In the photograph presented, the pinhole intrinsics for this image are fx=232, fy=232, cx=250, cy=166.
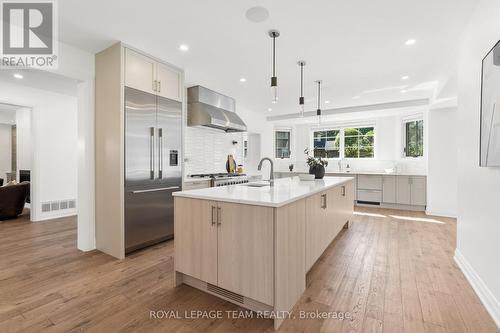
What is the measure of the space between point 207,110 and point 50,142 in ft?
11.1

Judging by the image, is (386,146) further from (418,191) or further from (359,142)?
(418,191)

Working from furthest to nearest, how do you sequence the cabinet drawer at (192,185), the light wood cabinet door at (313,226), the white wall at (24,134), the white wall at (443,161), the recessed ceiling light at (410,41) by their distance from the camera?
the white wall at (24,134), the white wall at (443,161), the cabinet drawer at (192,185), the recessed ceiling light at (410,41), the light wood cabinet door at (313,226)

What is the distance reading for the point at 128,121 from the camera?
2848 millimetres

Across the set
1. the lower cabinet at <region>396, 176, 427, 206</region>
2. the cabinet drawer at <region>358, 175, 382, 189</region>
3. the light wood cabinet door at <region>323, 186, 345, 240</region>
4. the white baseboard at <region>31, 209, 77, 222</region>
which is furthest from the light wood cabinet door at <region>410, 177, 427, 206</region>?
the white baseboard at <region>31, 209, 77, 222</region>

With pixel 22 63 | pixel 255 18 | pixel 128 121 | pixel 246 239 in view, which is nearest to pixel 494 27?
pixel 255 18

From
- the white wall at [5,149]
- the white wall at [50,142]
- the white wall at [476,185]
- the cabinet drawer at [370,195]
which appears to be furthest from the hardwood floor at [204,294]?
the white wall at [5,149]

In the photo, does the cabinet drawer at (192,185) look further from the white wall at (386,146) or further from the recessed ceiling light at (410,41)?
the white wall at (386,146)

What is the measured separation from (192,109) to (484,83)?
3.92 metres

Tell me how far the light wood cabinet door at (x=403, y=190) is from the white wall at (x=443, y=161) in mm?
601

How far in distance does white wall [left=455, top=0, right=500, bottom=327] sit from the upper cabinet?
3.42 meters

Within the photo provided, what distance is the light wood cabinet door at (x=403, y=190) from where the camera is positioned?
5.62 m

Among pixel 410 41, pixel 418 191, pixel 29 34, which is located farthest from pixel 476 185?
pixel 29 34

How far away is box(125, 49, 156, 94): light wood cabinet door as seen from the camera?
2.85 meters

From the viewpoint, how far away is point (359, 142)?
6855 mm
